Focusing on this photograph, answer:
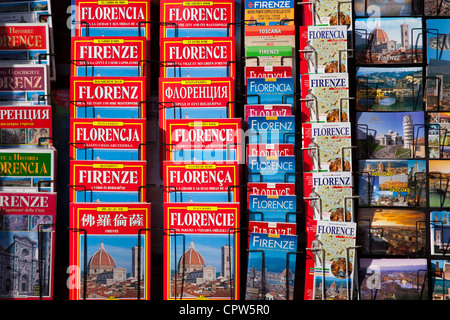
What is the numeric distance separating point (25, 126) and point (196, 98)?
837mm

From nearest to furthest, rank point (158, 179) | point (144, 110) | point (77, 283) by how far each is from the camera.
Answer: point (77, 283) < point (144, 110) < point (158, 179)

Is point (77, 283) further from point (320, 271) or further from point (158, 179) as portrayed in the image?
point (320, 271)

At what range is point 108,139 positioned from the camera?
2.59 m

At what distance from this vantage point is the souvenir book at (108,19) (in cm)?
277

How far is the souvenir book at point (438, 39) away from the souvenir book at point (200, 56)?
3.26ft

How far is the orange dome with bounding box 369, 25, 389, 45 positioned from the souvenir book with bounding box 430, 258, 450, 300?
3.73 ft

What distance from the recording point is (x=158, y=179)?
2930 millimetres

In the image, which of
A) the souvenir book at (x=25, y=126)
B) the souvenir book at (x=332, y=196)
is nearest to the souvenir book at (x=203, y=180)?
the souvenir book at (x=332, y=196)

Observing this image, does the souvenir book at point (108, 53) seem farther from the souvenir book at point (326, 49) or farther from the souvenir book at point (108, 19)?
the souvenir book at point (326, 49)

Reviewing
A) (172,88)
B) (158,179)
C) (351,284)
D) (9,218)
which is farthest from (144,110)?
(351,284)

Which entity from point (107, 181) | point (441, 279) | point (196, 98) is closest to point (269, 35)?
point (196, 98)

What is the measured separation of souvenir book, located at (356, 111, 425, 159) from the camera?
272 centimetres

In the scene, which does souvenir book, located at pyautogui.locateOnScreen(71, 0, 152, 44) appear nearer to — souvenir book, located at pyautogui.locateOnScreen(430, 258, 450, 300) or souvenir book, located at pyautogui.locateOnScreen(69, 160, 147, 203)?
souvenir book, located at pyautogui.locateOnScreen(69, 160, 147, 203)

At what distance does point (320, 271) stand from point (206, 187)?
66 cm
